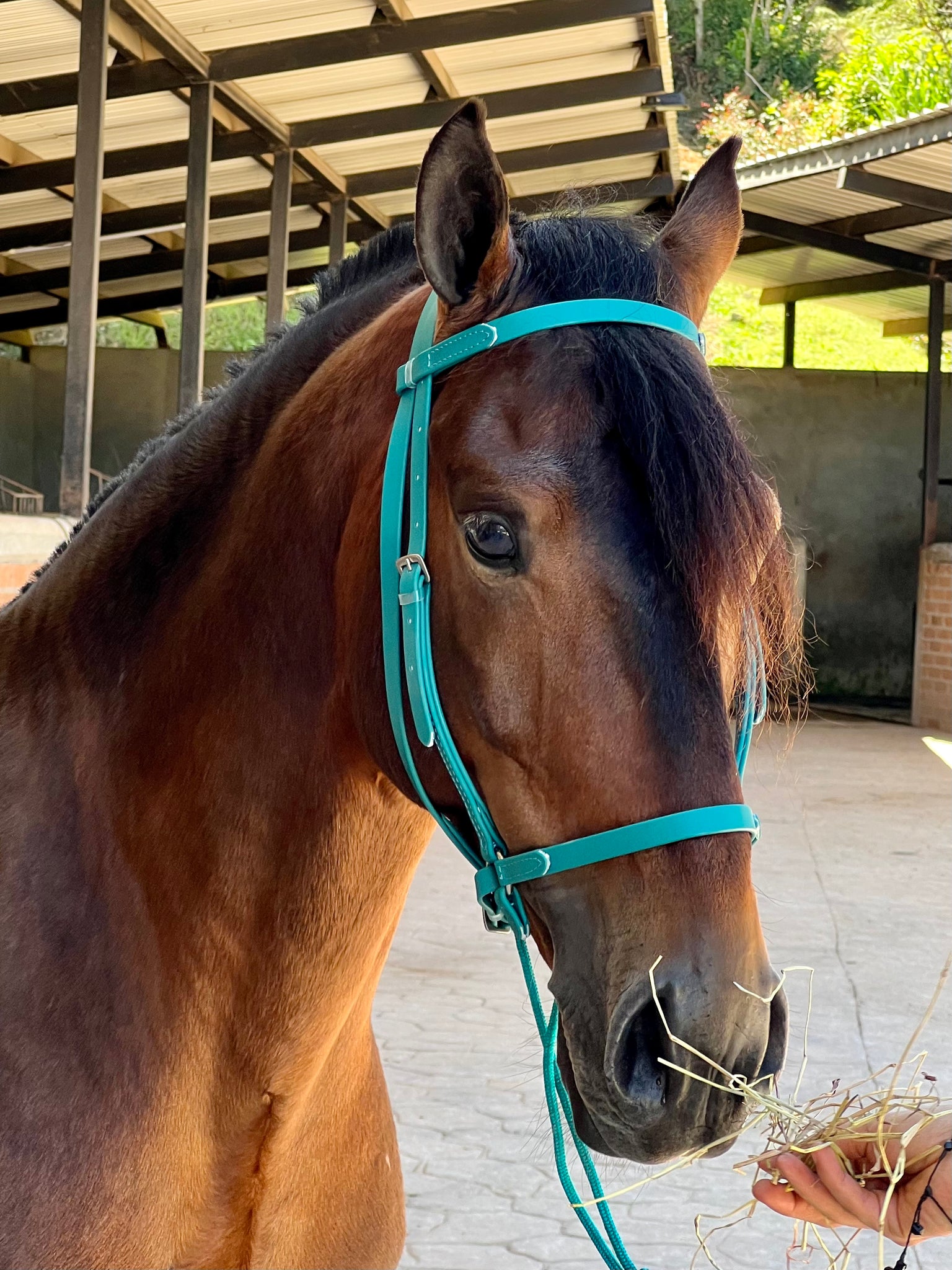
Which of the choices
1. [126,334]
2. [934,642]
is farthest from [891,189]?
[126,334]

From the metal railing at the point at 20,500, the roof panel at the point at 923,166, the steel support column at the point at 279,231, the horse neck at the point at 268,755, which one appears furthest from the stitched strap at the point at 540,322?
the metal railing at the point at 20,500

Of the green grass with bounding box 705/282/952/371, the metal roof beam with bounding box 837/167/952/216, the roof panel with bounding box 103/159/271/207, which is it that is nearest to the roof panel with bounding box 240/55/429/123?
the roof panel with bounding box 103/159/271/207

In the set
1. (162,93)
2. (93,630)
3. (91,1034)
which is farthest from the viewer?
(162,93)

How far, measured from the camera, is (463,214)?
1302 millimetres

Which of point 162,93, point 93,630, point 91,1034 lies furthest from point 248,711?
point 162,93

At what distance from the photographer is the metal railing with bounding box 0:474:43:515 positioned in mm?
10398

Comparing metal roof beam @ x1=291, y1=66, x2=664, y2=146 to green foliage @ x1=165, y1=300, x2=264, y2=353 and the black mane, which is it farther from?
green foliage @ x1=165, y1=300, x2=264, y2=353

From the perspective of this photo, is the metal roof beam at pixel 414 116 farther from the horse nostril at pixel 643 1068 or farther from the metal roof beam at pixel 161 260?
the horse nostril at pixel 643 1068

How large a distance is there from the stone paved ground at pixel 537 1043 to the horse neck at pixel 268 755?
13.3 inches

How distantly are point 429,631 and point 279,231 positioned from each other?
26.8ft

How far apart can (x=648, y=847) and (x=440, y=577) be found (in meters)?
0.34

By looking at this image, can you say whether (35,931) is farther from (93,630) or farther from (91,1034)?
(93,630)

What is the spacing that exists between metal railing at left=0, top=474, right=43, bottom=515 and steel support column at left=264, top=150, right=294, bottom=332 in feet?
7.47

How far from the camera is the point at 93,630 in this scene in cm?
161
